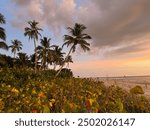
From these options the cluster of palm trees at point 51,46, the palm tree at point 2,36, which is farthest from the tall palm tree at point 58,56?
the palm tree at point 2,36

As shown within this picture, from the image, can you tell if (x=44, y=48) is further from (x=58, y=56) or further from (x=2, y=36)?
(x=2, y=36)

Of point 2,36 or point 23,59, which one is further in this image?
point 23,59

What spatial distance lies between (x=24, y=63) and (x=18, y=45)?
1250 cm

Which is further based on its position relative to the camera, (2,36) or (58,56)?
(58,56)

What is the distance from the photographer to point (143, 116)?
5730 mm

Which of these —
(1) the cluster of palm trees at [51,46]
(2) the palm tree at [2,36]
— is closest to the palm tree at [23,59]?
(1) the cluster of palm trees at [51,46]

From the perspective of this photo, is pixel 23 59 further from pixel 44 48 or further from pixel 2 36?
pixel 2 36

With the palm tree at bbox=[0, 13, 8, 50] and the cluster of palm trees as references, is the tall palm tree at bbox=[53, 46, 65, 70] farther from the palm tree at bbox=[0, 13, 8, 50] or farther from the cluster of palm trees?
the palm tree at bbox=[0, 13, 8, 50]

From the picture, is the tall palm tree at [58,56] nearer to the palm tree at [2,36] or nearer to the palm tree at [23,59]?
the palm tree at [23,59]

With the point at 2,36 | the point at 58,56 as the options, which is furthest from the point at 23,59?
the point at 2,36

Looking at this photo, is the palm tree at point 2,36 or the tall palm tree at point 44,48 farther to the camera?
the tall palm tree at point 44,48

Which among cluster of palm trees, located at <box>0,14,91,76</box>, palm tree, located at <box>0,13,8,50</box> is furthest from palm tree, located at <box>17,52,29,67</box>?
palm tree, located at <box>0,13,8,50</box>

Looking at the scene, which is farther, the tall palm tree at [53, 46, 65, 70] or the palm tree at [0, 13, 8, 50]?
the tall palm tree at [53, 46, 65, 70]

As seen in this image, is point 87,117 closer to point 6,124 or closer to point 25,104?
point 6,124
